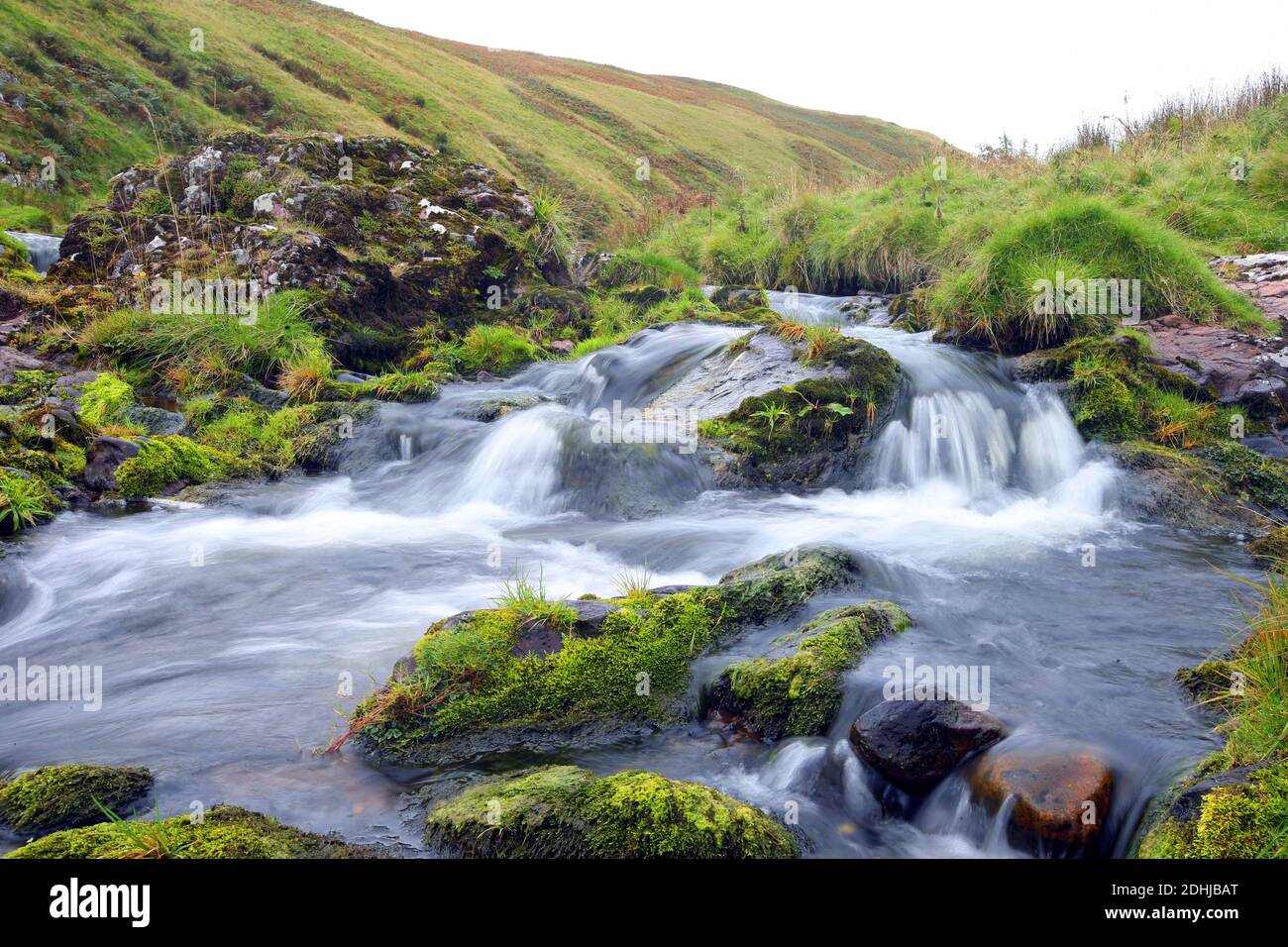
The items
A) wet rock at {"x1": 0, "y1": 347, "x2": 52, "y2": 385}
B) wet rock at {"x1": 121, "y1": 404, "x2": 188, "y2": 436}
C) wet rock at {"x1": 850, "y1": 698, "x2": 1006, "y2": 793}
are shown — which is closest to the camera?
wet rock at {"x1": 850, "y1": 698, "x2": 1006, "y2": 793}

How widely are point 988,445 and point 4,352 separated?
1379cm

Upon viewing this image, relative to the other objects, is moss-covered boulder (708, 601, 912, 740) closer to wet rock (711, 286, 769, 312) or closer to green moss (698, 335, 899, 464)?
green moss (698, 335, 899, 464)

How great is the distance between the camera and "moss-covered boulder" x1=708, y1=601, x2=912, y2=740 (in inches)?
171

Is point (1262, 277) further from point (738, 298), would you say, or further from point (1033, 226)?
point (738, 298)

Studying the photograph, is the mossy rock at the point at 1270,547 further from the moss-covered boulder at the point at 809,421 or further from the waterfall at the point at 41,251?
the waterfall at the point at 41,251

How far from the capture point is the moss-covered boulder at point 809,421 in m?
9.70

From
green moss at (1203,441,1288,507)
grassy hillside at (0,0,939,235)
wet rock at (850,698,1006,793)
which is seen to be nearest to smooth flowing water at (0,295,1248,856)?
wet rock at (850,698,1006,793)

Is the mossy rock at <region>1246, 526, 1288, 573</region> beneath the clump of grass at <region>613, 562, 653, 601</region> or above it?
above

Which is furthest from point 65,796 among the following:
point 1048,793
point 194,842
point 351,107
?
point 351,107

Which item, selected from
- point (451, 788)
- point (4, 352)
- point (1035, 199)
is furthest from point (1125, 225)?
point (4, 352)

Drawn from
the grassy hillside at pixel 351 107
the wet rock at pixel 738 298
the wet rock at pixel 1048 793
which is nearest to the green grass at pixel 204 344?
the grassy hillside at pixel 351 107

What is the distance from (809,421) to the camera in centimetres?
991

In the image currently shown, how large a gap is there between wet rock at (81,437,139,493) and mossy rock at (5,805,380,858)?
22.3 feet

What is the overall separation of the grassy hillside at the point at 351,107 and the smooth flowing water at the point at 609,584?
9.15m
